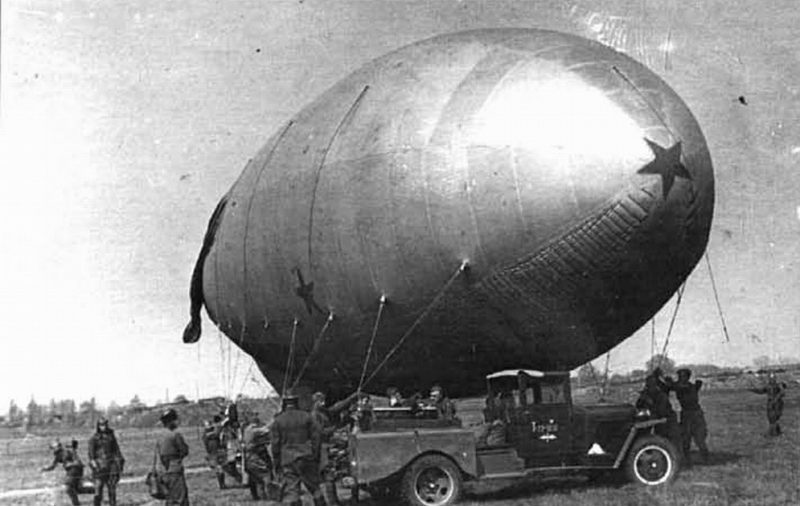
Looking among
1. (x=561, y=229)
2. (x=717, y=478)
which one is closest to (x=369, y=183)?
(x=561, y=229)

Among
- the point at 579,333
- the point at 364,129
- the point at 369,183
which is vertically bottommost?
the point at 579,333

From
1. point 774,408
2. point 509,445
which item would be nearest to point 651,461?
point 509,445

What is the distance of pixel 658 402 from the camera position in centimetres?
1177

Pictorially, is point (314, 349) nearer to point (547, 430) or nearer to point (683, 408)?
point (547, 430)

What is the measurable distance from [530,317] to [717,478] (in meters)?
2.93

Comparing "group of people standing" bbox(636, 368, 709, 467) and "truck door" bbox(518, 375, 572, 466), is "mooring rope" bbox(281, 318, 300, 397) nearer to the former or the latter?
"truck door" bbox(518, 375, 572, 466)

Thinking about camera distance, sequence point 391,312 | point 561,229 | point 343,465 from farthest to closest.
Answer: point 391,312
point 343,465
point 561,229

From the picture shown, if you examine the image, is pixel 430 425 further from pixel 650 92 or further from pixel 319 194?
pixel 650 92

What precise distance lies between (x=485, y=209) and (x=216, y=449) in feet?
23.0

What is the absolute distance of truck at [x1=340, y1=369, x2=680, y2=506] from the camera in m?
9.45

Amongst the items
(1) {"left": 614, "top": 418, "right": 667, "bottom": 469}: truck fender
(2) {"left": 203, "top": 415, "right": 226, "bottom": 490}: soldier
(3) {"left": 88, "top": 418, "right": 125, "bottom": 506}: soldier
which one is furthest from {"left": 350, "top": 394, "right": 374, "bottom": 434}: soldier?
(2) {"left": 203, "top": 415, "right": 226, "bottom": 490}: soldier

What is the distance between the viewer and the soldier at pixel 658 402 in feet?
36.4

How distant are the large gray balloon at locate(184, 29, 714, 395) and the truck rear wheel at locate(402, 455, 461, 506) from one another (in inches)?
71.0

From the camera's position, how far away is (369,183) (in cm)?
1060
